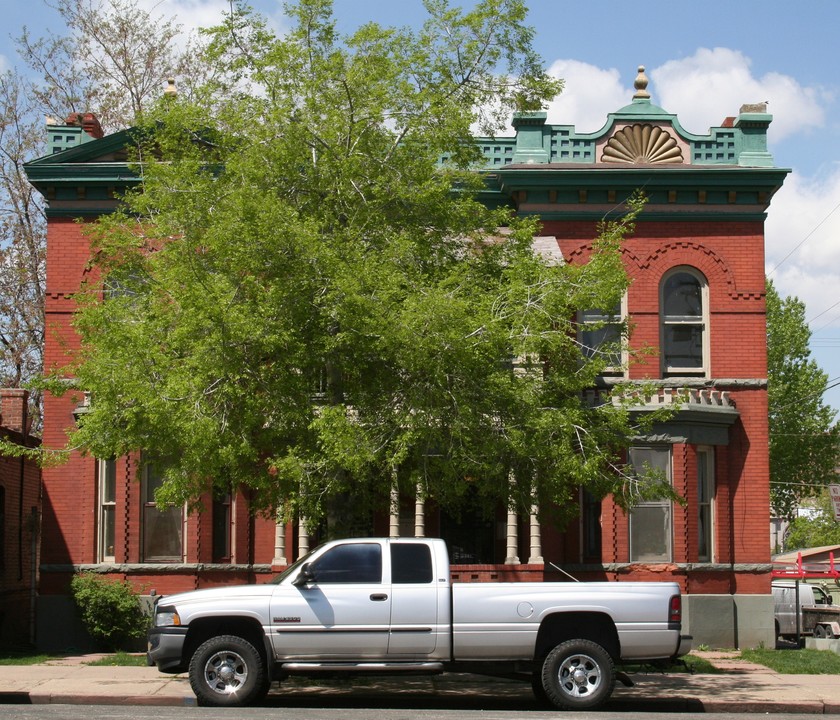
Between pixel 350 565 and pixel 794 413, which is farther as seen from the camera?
pixel 794 413

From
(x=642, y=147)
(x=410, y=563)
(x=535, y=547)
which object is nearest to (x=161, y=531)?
(x=535, y=547)

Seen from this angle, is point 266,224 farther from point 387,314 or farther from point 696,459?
point 696,459

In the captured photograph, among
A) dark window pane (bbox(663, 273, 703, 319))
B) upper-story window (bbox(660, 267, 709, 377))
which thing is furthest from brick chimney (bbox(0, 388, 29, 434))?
dark window pane (bbox(663, 273, 703, 319))

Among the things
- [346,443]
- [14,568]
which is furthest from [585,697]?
[14,568]

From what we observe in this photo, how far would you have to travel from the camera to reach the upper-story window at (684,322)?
70.5ft

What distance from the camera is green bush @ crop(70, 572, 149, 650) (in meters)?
19.6

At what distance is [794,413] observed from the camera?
172 feet

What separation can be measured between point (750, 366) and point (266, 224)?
11161 millimetres

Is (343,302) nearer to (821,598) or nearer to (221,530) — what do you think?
(221,530)

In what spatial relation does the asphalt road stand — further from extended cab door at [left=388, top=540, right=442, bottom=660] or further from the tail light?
the tail light

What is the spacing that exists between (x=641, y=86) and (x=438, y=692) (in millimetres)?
12572

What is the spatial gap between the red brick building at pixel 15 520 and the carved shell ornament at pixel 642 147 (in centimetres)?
1304

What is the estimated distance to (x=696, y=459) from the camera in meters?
21.0

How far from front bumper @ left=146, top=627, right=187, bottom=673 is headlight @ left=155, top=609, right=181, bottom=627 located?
0.05 meters
